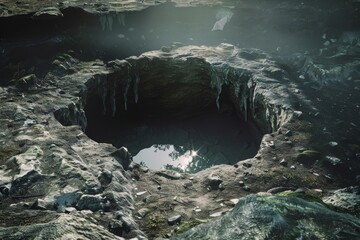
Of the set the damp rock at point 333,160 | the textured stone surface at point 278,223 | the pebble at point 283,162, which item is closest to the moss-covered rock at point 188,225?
the textured stone surface at point 278,223

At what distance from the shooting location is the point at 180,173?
870cm

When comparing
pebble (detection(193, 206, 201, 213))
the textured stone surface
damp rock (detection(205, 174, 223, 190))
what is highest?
the textured stone surface

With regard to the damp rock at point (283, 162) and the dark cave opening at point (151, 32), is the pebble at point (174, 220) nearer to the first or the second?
the damp rock at point (283, 162)

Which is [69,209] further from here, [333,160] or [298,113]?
[298,113]

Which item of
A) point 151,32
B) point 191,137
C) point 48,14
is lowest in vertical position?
point 191,137

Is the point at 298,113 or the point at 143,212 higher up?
the point at 298,113

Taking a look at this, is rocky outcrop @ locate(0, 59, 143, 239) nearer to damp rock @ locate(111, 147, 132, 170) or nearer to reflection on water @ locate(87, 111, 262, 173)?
damp rock @ locate(111, 147, 132, 170)

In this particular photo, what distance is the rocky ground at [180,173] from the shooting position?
5066mm

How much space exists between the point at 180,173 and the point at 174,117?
8.39 metres

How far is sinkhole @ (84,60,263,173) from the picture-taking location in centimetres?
1373

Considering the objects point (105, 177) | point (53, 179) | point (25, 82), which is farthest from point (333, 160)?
point (25, 82)

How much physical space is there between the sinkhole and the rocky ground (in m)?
0.10

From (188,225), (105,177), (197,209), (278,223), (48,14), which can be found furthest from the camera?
(48,14)

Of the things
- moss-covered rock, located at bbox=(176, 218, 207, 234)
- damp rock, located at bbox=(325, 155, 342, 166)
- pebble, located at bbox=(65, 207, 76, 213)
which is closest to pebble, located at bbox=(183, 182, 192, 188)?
moss-covered rock, located at bbox=(176, 218, 207, 234)
